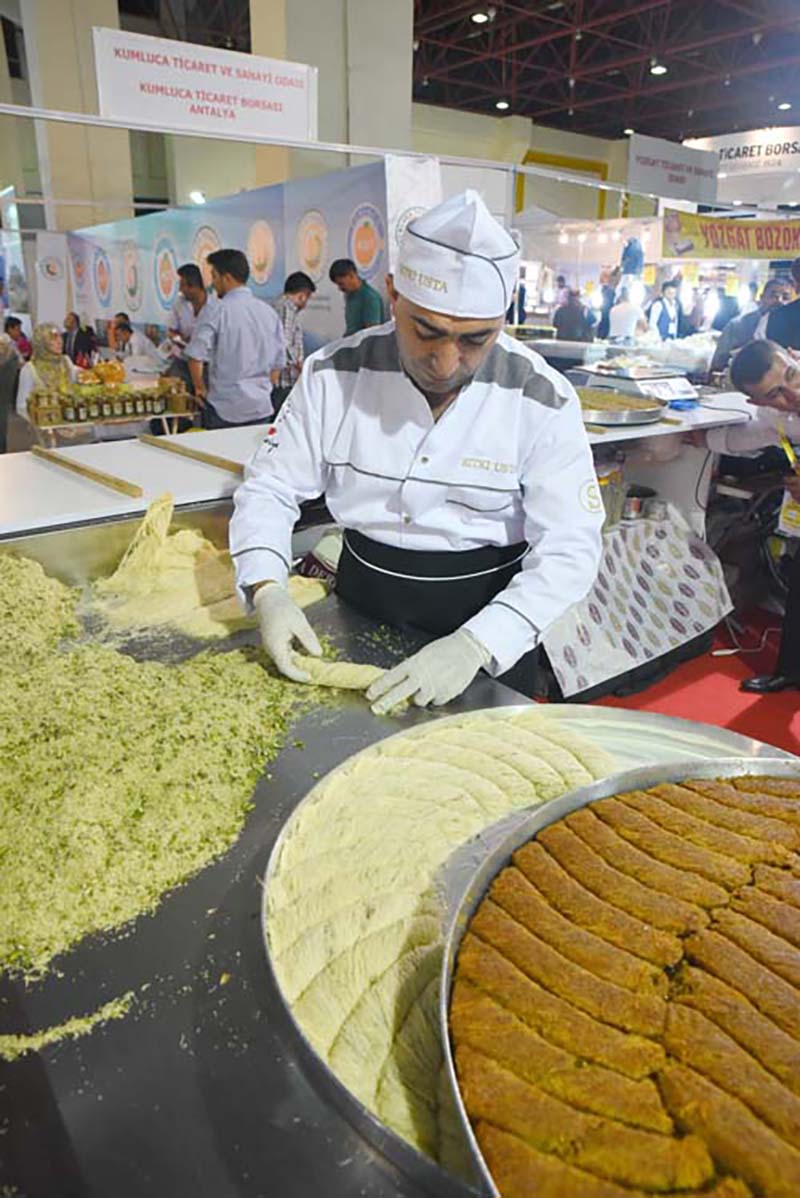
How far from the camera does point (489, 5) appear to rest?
1148 centimetres

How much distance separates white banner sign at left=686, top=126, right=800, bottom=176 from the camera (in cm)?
1012

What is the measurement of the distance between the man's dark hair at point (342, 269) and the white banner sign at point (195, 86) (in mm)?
1312

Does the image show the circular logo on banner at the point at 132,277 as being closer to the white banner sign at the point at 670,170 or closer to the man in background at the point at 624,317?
the white banner sign at the point at 670,170

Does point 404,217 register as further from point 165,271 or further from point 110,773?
point 165,271

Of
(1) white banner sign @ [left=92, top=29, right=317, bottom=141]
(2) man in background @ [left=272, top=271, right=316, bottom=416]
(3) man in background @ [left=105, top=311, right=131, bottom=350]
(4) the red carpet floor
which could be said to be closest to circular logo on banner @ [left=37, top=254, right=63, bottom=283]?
(3) man in background @ [left=105, top=311, right=131, bottom=350]

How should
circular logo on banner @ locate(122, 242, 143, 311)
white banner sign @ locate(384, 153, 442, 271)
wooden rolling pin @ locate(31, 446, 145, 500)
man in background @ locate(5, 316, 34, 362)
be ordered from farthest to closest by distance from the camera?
circular logo on banner @ locate(122, 242, 143, 311)
man in background @ locate(5, 316, 34, 362)
white banner sign @ locate(384, 153, 442, 271)
wooden rolling pin @ locate(31, 446, 145, 500)

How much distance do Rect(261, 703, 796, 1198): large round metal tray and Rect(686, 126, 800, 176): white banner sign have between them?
11129 millimetres

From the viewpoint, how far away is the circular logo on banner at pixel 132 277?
7.15 metres

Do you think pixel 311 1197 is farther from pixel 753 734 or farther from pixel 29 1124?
pixel 753 734

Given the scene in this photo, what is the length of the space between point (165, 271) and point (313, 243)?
2290 mm

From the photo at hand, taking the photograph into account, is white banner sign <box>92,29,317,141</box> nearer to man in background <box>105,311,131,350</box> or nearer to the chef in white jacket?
the chef in white jacket

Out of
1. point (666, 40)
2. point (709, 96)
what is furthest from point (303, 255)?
point (709, 96)

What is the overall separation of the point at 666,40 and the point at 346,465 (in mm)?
14445

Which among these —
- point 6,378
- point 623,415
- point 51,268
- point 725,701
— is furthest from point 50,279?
point 725,701
